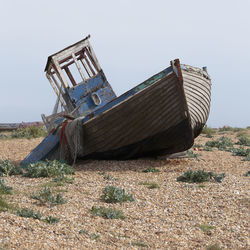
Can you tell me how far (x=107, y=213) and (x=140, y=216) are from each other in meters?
0.53

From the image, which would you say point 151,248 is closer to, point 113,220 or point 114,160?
point 113,220

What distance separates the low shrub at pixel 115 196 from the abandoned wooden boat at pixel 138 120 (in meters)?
3.50

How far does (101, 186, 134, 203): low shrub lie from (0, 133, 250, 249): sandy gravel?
0.41 feet

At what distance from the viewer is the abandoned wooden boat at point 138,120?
396 inches

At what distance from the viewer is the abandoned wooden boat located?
1005 cm

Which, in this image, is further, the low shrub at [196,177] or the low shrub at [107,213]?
the low shrub at [196,177]

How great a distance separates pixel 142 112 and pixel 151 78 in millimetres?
895

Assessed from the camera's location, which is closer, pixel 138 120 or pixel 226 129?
pixel 138 120

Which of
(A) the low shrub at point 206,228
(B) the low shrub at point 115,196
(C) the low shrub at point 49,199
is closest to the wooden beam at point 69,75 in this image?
(B) the low shrub at point 115,196

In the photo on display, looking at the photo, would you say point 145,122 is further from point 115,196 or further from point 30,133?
point 30,133

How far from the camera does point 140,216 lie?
6.23 m

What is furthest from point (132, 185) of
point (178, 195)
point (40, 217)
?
point (40, 217)

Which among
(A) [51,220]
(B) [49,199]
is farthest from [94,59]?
(A) [51,220]

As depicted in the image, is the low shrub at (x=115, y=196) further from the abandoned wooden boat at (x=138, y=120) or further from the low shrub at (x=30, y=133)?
the low shrub at (x=30, y=133)
